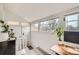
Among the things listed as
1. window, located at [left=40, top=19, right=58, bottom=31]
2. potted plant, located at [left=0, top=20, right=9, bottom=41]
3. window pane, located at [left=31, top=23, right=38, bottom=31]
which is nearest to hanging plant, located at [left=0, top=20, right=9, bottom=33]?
potted plant, located at [left=0, top=20, right=9, bottom=41]

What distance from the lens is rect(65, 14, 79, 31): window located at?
76.2 inches

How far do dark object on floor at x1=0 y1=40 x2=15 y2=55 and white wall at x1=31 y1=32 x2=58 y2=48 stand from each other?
364 mm

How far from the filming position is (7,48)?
197cm

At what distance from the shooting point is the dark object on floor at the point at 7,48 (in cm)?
195

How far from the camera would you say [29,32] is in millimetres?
2061

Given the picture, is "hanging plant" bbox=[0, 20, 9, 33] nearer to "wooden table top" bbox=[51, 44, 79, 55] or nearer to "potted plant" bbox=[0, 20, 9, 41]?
"potted plant" bbox=[0, 20, 9, 41]

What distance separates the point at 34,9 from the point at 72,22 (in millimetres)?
696

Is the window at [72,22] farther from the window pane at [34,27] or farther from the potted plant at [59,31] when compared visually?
the window pane at [34,27]

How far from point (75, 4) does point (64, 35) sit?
0.56 metres

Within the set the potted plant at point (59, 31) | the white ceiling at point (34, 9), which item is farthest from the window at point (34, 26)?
the potted plant at point (59, 31)

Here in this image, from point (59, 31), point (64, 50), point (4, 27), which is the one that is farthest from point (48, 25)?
point (4, 27)

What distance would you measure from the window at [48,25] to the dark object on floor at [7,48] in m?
0.59

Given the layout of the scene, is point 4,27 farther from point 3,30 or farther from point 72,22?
point 72,22
